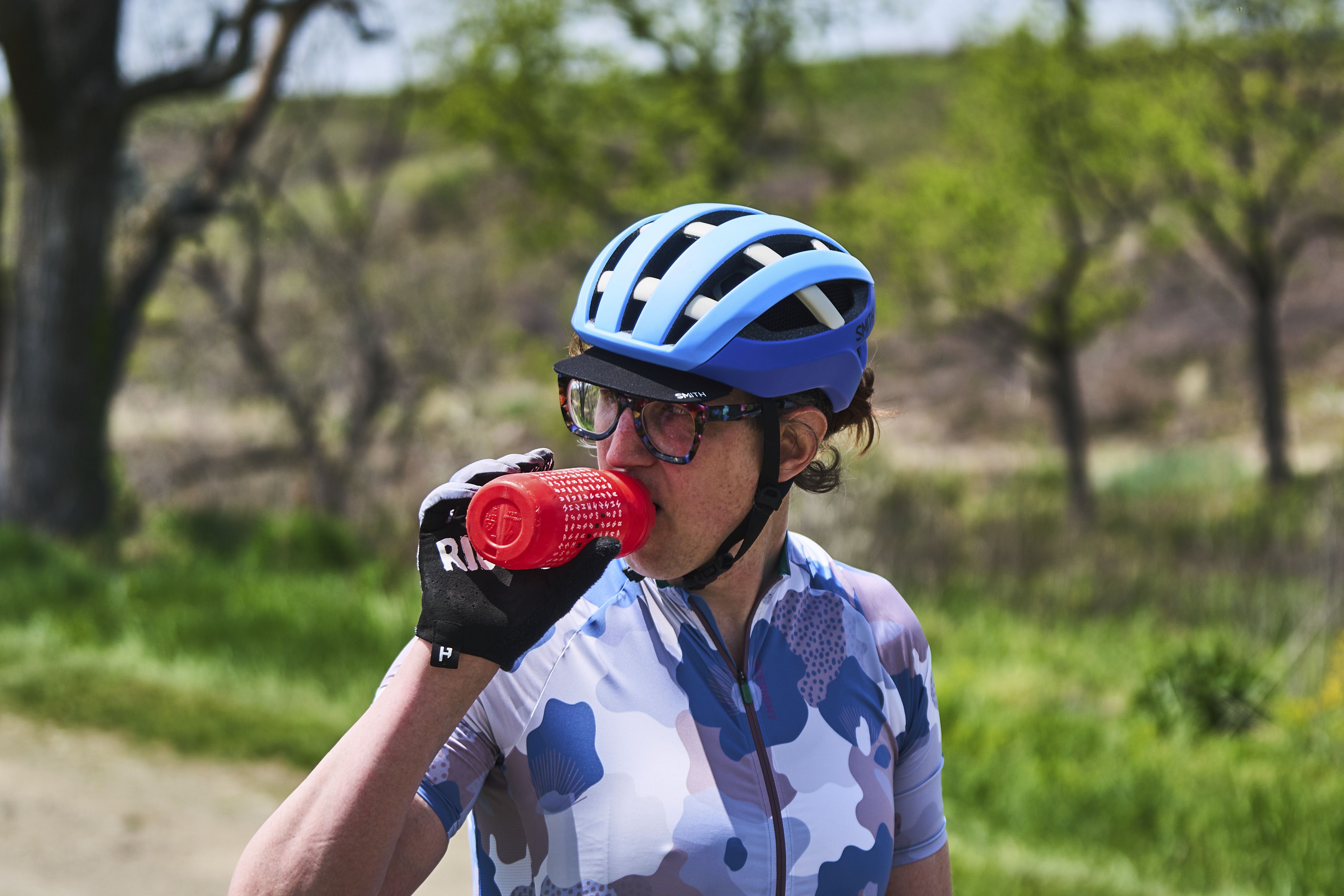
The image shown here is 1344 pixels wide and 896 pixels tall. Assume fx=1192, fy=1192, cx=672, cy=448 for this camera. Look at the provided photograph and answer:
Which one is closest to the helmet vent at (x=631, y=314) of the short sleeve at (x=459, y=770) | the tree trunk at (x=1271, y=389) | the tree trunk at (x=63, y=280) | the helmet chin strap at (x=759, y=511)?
the helmet chin strap at (x=759, y=511)

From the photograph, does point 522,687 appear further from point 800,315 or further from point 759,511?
point 800,315

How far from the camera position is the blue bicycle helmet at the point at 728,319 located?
1.92 meters

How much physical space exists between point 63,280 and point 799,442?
12.0 m

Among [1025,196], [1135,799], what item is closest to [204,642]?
[1135,799]

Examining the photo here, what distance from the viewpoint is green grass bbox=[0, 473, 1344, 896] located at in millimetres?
5625

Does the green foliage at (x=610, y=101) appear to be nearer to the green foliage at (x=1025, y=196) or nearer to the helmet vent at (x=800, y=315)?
the green foliage at (x=1025, y=196)

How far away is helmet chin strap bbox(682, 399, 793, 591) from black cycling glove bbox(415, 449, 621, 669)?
0.37 m

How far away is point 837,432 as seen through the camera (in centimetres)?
227

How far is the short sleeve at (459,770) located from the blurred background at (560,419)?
1.24 metres

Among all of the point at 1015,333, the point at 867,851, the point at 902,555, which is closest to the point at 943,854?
the point at 867,851

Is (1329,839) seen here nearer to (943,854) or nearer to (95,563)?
(943,854)

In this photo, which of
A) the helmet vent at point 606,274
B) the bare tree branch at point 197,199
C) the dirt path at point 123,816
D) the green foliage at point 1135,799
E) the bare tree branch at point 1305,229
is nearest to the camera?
the helmet vent at point 606,274

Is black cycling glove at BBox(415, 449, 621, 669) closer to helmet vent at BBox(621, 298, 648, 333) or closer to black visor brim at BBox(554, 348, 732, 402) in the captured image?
black visor brim at BBox(554, 348, 732, 402)

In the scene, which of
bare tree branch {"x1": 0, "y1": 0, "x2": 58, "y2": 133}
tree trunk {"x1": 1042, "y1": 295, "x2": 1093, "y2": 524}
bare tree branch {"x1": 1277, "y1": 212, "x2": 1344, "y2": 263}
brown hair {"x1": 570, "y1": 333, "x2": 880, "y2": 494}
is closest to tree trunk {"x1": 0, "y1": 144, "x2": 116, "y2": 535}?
bare tree branch {"x1": 0, "y1": 0, "x2": 58, "y2": 133}
